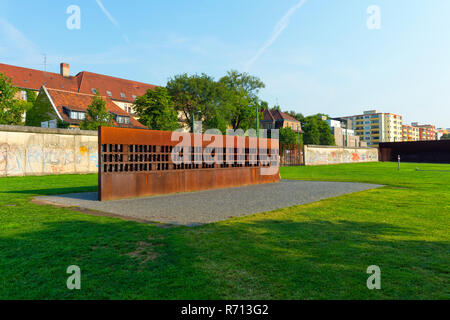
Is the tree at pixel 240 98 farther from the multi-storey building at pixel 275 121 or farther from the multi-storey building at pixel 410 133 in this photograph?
the multi-storey building at pixel 410 133

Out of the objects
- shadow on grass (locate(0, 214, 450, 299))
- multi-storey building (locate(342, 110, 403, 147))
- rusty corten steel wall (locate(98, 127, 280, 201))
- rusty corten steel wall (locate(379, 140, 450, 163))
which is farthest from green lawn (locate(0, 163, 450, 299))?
multi-storey building (locate(342, 110, 403, 147))

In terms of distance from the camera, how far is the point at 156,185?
13180 millimetres

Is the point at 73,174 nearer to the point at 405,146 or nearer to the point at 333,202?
the point at 333,202

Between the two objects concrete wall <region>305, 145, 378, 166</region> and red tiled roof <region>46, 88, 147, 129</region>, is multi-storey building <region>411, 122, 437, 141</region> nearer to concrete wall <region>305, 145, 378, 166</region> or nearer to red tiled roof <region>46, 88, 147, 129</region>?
concrete wall <region>305, 145, 378, 166</region>

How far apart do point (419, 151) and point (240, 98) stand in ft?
118

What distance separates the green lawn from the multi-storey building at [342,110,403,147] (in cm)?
15191

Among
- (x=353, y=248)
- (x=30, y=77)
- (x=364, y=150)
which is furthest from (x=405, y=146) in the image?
(x=30, y=77)

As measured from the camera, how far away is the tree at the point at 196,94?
57.9 m

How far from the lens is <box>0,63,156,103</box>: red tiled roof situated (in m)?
64.4

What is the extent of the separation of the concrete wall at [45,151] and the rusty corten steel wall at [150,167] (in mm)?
14357

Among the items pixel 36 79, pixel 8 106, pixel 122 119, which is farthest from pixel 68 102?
pixel 36 79

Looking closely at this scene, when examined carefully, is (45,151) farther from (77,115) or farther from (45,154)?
(77,115)
